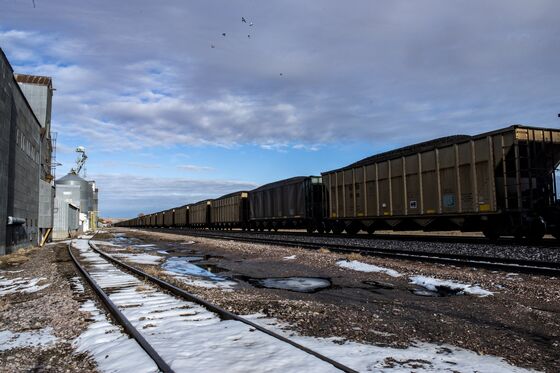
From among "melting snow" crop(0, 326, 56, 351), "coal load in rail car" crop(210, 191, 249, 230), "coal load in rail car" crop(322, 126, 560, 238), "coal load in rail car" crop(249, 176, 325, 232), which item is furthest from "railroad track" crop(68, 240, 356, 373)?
"coal load in rail car" crop(210, 191, 249, 230)

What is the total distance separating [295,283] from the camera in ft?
32.8

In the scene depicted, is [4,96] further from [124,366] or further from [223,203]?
[223,203]

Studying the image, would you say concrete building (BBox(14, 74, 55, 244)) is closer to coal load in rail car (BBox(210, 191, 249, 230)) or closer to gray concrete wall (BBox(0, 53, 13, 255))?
gray concrete wall (BBox(0, 53, 13, 255))

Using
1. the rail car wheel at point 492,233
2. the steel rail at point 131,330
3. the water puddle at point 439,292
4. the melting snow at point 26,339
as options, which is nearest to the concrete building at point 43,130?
the steel rail at point 131,330

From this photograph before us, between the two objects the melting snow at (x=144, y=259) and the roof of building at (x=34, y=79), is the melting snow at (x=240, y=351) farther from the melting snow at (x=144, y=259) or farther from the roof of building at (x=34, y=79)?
the roof of building at (x=34, y=79)

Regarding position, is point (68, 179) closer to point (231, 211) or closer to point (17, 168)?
point (231, 211)

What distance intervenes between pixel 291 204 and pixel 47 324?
25063 millimetres

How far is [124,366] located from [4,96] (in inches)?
732

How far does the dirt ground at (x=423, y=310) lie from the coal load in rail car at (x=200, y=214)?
145ft

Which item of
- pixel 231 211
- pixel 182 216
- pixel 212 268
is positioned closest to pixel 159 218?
pixel 182 216

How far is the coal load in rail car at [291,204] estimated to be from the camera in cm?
2869

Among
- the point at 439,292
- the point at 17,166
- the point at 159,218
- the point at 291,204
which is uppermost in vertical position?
the point at 17,166

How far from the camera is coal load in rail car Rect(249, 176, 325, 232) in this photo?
2869 centimetres

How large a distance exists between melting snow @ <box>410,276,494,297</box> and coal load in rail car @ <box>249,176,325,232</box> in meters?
18.2
